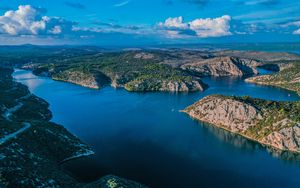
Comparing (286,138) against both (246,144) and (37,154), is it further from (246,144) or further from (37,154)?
(37,154)

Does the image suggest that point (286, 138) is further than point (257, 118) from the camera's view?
No

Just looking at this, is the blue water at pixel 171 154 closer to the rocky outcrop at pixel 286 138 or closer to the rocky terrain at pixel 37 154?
the rocky outcrop at pixel 286 138

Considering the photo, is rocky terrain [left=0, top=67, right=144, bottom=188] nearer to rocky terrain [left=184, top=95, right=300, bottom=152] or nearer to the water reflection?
the water reflection

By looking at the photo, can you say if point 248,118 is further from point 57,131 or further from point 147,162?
point 57,131

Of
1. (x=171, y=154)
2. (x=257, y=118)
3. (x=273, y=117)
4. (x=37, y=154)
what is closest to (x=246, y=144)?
(x=257, y=118)

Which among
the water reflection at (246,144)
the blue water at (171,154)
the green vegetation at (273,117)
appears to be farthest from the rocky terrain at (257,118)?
the blue water at (171,154)

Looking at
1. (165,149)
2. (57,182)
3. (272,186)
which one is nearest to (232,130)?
(165,149)
